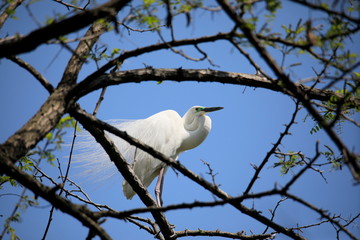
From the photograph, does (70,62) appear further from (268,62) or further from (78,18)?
(268,62)

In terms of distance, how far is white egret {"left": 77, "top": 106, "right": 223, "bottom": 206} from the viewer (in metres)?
4.78

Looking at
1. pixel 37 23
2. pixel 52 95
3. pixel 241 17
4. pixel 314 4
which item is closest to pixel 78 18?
pixel 37 23

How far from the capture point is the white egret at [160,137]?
4781mm

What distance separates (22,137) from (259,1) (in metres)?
1.25

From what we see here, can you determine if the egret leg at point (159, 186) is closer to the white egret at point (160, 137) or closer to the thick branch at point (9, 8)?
the white egret at point (160, 137)

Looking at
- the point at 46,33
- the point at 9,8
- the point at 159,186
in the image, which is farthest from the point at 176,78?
the point at 159,186

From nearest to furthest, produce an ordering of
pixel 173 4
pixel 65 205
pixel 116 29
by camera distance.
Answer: pixel 65 205 → pixel 116 29 → pixel 173 4

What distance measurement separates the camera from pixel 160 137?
16.6 feet

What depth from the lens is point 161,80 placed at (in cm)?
217

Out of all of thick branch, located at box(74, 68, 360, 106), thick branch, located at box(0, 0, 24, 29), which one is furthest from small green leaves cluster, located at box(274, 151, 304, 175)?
thick branch, located at box(0, 0, 24, 29)

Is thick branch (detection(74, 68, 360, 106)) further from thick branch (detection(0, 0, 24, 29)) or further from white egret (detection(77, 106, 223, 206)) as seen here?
white egret (detection(77, 106, 223, 206))

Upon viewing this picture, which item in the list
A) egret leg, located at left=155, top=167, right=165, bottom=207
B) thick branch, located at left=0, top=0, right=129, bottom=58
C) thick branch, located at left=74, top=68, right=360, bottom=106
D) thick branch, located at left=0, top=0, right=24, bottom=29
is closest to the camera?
thick branch, located at left=0, top=0, right=129, bottom=58

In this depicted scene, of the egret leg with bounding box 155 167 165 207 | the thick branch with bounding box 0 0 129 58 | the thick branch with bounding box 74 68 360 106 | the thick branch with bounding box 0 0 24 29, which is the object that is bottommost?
the thick branch with bounding box 0 0 129 58

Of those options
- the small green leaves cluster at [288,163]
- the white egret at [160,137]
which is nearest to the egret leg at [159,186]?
the white egret at [160,137]
